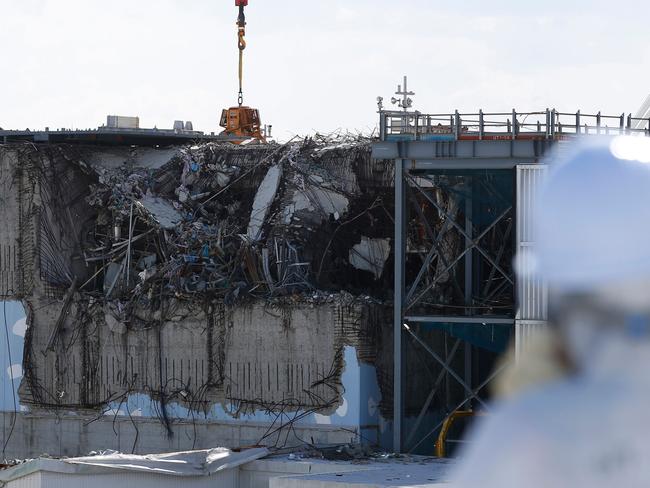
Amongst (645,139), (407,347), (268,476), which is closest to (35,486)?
(268,476)

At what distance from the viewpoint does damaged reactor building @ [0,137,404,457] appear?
110 ft

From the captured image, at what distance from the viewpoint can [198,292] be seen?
34500 millimetres

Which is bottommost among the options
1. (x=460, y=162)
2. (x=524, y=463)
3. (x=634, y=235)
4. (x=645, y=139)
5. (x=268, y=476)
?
(x=268, y=476)

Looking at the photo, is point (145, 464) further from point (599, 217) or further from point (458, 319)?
point (599, 217)

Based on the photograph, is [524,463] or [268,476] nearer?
[524,463]

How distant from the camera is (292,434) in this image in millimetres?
33500

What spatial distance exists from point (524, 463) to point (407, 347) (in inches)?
1231

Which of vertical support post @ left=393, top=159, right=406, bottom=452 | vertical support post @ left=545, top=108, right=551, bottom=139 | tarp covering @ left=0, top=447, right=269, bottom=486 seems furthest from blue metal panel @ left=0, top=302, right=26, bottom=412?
vertical support post @ left=545, top=108, right=551, bottom=139

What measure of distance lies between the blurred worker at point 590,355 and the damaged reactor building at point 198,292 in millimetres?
30404

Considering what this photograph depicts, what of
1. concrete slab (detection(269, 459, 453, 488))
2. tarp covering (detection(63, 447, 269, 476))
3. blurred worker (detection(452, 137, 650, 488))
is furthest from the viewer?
tarp covering (detection(63, 447, 269, 476))

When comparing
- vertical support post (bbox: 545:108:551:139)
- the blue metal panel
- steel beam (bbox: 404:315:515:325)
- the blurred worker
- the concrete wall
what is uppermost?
vertical support post (bbox: 545:108:551:139)

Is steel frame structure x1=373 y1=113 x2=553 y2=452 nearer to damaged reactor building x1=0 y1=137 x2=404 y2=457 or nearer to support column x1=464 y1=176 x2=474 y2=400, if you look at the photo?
support column x1=464 y1=176 x2=474 y2=400

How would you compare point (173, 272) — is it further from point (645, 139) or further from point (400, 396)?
point (645, 139)

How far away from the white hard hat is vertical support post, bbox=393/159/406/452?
2926 cm
